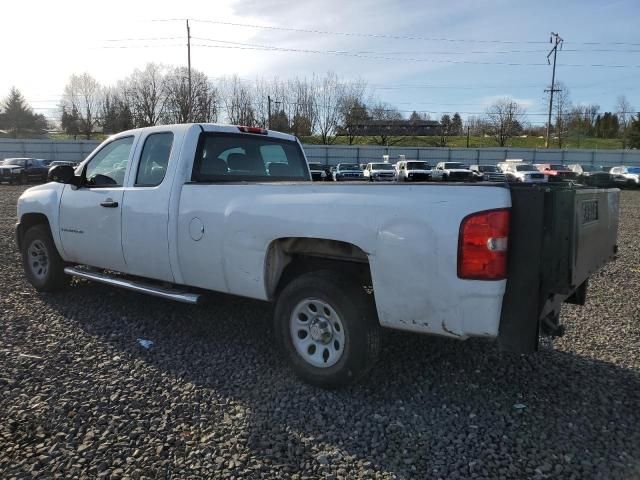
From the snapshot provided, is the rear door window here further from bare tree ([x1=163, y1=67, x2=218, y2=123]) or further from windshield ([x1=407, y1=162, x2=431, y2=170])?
bare tree ([x1=163, y1=67, x2=218, y2=123])

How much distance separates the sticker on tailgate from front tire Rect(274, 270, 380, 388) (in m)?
1.54

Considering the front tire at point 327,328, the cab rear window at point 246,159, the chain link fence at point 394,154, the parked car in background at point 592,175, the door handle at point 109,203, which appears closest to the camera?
the front tire at point 327,328

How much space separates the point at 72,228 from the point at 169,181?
172 centimetres

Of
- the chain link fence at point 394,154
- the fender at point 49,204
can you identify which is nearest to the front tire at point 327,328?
the fender at point 49,204

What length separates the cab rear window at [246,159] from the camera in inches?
189

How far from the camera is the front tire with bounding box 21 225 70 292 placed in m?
6.02

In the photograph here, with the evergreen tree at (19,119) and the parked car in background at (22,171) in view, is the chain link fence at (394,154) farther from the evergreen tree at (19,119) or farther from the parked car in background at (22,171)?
the evergreen tree at (19,119)

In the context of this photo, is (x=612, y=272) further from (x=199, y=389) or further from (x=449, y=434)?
(x=199, y=389)

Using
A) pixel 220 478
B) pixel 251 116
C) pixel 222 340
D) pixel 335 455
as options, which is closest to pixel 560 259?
pixel 335 455

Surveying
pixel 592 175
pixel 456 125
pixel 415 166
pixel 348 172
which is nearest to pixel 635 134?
pixel 456 125

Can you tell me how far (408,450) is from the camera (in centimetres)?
302

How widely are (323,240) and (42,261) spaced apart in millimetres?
4298

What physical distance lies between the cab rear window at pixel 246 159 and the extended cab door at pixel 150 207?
27cm

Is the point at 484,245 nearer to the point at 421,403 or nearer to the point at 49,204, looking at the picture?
the point at 421,403
